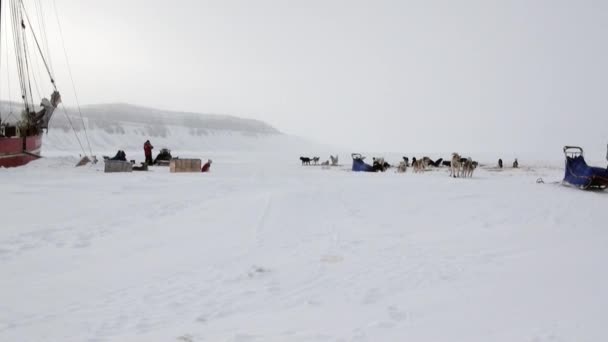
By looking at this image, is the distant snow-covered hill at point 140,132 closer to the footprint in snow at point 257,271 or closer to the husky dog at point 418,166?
the husky dog at point 418,166

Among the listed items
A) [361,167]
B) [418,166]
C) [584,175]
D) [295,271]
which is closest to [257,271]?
[295,271]

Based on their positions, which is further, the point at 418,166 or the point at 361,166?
the point at 418,166

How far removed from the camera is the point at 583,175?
13.7m

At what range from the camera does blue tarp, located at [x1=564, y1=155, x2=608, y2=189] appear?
13250mm

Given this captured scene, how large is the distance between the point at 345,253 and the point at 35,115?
2436 cm

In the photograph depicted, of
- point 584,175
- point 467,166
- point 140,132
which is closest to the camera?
point 584,175

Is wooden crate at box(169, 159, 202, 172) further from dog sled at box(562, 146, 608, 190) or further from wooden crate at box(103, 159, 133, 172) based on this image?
dog sled at box(562, 146, 608, 190)

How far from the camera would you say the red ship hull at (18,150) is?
17625 millimetres

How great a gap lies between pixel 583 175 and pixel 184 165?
51.2 feet

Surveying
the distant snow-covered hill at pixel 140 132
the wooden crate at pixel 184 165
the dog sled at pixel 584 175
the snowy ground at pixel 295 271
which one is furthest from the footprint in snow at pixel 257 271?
the distant snow-covered hill at pixel 140 132

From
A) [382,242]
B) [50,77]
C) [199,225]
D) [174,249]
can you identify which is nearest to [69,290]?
[174,249]

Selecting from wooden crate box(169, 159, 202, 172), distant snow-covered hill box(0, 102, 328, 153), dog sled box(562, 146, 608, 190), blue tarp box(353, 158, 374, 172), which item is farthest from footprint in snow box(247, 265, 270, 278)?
distant snow-covered hill box(0, 102, 328, 153)

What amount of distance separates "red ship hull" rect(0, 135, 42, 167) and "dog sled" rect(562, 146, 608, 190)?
A: 21.9 metres

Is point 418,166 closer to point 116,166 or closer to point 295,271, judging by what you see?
point 116,166
